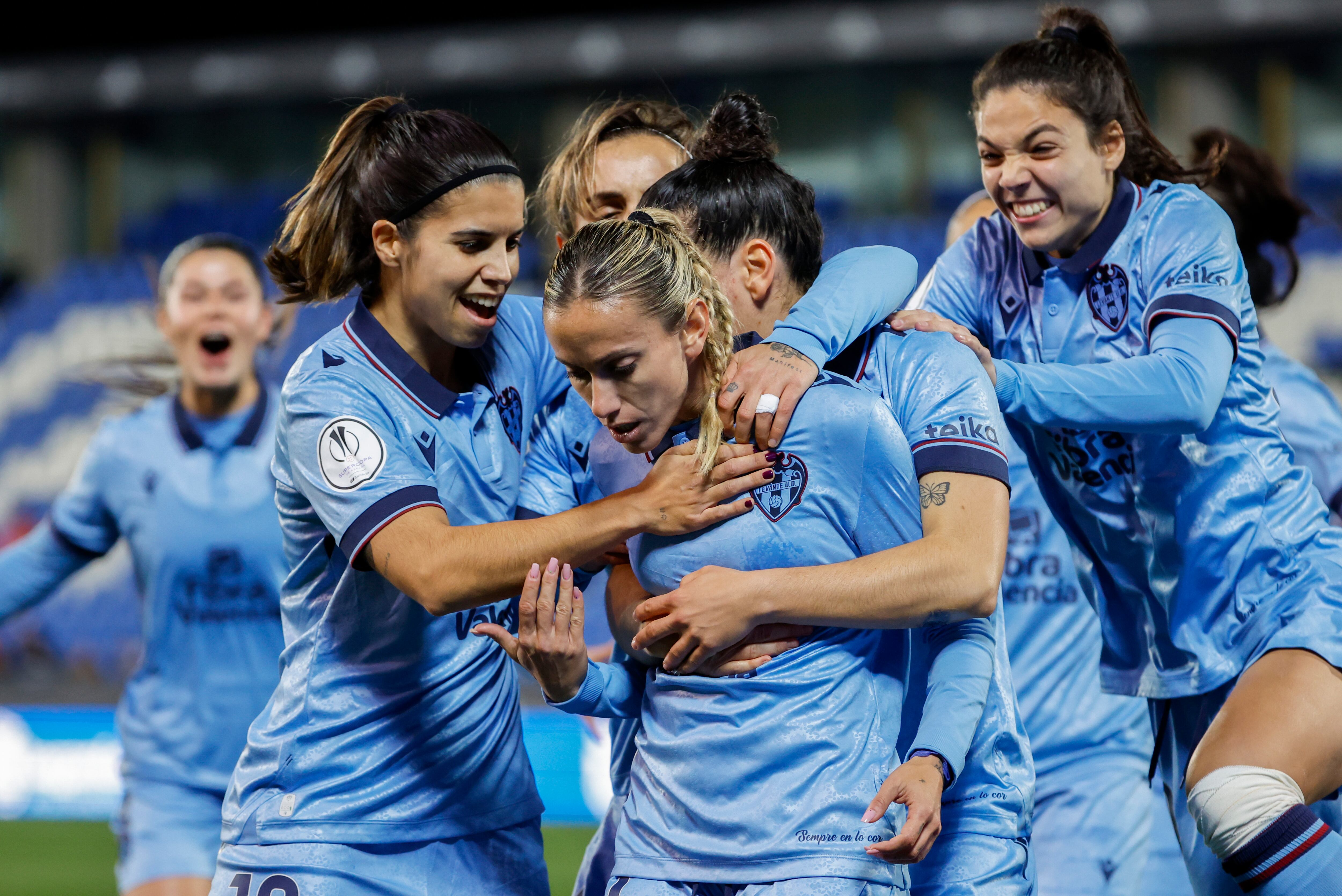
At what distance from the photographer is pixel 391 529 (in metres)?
2.44

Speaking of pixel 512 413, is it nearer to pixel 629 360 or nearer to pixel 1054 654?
pixel 629 360

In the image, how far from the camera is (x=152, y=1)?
54.3 feet

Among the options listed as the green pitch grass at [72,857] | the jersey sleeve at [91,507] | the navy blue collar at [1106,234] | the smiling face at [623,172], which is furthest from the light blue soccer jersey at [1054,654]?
the green pitch grass at [72,857]

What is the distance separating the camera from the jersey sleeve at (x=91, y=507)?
14.2 ft

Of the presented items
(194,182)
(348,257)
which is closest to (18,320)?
(194,182)

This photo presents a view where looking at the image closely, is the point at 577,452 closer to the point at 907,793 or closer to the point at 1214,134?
the point at 907,793

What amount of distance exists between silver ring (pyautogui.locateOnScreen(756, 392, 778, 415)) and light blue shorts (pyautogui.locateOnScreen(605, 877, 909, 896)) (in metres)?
0.69

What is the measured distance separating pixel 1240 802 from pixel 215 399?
332 cm

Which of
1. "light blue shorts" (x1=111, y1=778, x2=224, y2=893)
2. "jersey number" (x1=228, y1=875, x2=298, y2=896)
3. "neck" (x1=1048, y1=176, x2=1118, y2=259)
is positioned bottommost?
"light blue shorts" (x1=111, y1=778, x2=224, y2=893)

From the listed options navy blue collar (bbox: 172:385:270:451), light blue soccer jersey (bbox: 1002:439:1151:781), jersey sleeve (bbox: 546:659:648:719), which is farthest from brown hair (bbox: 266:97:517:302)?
navy blue collar (bbox: 172:385:270:451)

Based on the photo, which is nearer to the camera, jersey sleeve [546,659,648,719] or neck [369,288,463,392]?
jersey sleeve [546,659,648,719]

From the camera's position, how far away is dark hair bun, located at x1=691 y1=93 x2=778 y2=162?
8.43 ft

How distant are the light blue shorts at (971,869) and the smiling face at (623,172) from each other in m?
1.62

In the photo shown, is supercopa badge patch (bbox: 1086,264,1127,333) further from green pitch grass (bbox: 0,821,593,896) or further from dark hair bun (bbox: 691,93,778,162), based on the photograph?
green pitch grass (bbox: 0,821,593,896)
